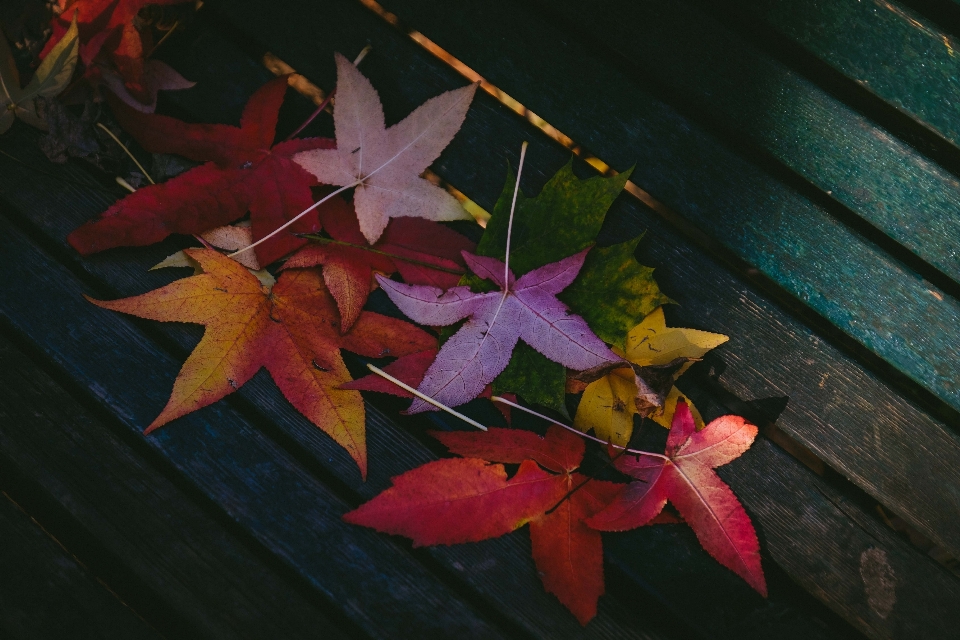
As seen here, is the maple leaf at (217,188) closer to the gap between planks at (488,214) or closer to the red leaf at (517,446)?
the gap between planks at (488,214)

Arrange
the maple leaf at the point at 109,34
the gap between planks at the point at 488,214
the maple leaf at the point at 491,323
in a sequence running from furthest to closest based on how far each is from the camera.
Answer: the gap between planks at the point at 488,214 < the maple leaf at the point at 109,34 < the maple leaf at the point at 491,323

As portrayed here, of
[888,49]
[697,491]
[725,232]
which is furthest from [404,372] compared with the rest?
[888,49]

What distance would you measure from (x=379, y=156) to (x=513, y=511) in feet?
1.96

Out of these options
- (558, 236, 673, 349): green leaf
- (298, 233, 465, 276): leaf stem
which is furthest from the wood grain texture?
(558, 236, 673, 349): green leaf

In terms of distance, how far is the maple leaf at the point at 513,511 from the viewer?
837 mm

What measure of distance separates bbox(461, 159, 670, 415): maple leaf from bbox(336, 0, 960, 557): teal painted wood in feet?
0.36

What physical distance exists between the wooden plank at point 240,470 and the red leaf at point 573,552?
14 cm

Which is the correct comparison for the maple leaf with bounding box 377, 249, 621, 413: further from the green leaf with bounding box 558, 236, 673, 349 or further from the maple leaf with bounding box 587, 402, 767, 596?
the maple leaf with bounding box 587, 402, 767, 596

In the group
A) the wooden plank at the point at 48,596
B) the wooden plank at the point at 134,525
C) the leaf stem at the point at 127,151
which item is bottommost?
the wooden plank at the point at 48,596

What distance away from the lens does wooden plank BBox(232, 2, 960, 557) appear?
94 centimetres

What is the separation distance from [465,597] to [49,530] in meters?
0.70

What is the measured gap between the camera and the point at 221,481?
36.2 inches

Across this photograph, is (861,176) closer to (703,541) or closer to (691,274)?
(691,274)

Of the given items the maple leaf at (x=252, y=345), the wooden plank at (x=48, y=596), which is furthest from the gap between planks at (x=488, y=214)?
the wooden plank at (x=48, y=596)
